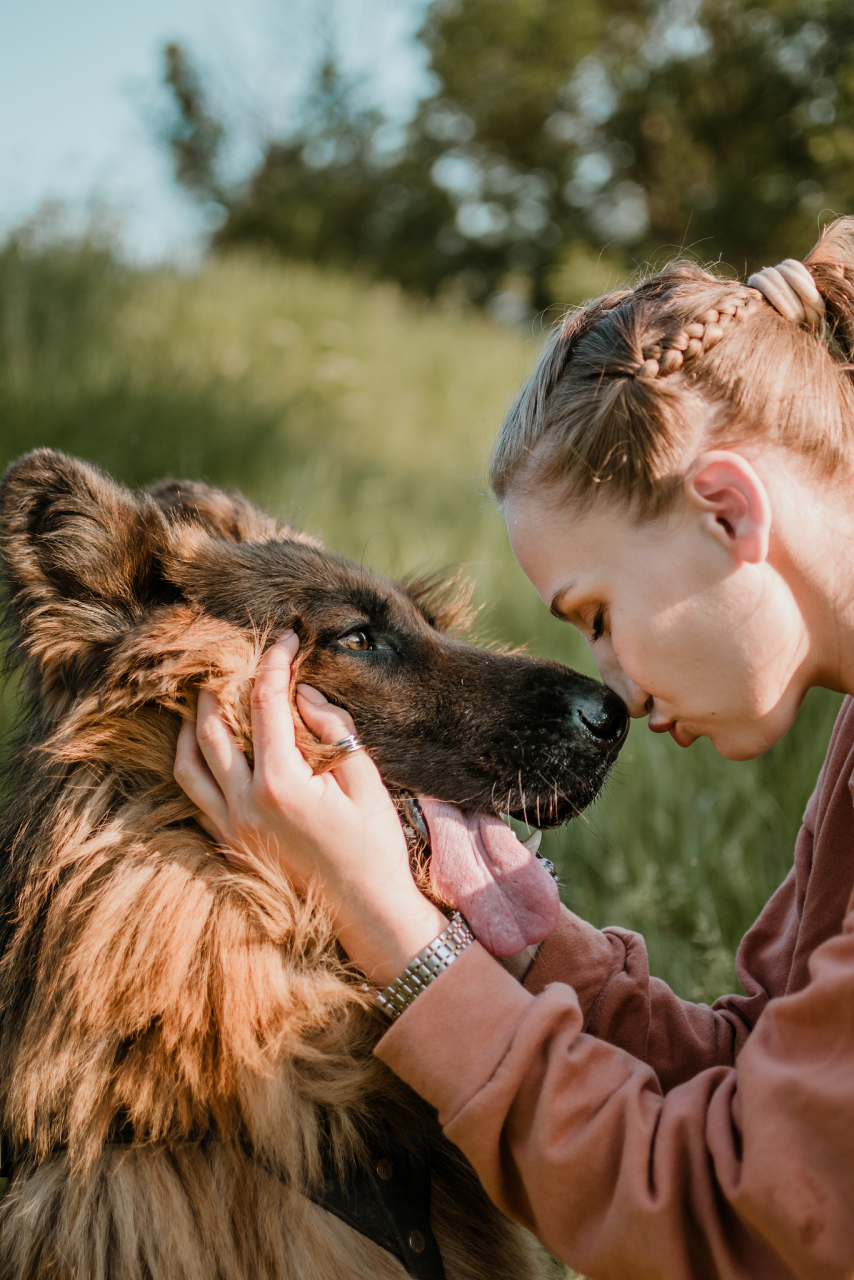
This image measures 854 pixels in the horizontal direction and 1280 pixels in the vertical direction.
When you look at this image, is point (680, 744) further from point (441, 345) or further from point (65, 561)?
point (441, 345)

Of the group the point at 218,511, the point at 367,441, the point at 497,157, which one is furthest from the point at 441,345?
the point at 497,157

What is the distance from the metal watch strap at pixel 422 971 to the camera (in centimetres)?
149

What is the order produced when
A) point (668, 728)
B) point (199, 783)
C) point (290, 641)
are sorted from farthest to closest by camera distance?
point (290, 641), point (668, 728), point (199, 783)

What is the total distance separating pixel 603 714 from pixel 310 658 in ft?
2.19

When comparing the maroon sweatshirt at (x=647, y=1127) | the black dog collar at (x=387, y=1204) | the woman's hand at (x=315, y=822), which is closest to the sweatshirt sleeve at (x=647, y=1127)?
the maroon sweatshirt at (x=647, y=1127)

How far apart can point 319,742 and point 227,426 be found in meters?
4.81

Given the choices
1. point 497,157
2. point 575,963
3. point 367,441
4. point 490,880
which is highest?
point 497,157

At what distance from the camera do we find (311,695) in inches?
74.4

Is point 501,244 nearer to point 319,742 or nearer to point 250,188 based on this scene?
point 250,188

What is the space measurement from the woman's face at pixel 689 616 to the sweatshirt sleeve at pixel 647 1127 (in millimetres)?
467

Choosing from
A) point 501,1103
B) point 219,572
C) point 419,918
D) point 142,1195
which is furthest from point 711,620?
point 142,1195

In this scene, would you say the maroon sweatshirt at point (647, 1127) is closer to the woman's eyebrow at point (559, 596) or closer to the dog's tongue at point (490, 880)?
the dog's tongue at point (490, 880)

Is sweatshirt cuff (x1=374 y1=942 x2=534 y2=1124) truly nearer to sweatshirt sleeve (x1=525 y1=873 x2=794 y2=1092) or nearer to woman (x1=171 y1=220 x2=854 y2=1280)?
woman (x1=171 y1=220 x2=854 y2=1280)

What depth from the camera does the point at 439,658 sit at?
220 cm
